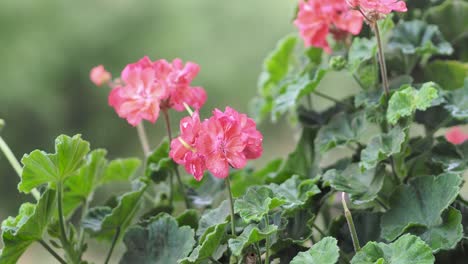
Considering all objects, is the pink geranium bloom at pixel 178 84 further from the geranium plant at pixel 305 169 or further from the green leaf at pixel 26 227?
the green leaf at pixel 26 227

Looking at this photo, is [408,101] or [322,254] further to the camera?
[408,101]

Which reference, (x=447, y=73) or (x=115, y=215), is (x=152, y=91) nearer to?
(x=115, y=215)

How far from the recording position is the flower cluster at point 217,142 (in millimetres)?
705

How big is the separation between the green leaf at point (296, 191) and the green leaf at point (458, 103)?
0.21 metres

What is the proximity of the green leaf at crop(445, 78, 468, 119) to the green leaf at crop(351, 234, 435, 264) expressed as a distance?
0.81 ft

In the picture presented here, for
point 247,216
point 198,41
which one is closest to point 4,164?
point 198,41

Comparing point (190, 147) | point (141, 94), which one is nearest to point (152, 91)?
point (141, 94)

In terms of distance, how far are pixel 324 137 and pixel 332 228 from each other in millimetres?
147

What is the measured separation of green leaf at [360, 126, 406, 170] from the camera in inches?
31.1

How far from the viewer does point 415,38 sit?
0.99m

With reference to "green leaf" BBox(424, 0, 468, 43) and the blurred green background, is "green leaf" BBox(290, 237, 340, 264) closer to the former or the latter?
"green leaf" BBox(424, 0, 468, 43)

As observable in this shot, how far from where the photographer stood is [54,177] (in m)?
0.78

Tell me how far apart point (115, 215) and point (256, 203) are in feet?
0.71

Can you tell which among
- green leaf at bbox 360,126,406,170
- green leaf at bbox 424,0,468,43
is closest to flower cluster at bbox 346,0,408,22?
green leaf at bbox 360,126,406,170
